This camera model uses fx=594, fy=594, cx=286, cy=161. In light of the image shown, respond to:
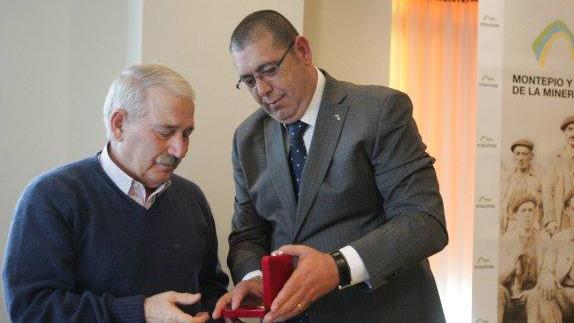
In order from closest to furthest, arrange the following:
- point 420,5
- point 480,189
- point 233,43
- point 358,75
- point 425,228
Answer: point 425,228 < point 233,43 < point 480,189 < point 358,75 < point 420,5

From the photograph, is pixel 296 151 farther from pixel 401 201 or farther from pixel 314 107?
pixel 401 201

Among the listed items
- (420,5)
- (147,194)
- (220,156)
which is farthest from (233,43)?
(420,5)

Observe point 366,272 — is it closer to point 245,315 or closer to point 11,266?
point 245,315

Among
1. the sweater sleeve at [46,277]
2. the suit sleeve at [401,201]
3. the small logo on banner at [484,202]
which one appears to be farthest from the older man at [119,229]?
the small logo on banner at [484,202]

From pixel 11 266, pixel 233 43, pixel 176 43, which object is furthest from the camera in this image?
pixel 176 43

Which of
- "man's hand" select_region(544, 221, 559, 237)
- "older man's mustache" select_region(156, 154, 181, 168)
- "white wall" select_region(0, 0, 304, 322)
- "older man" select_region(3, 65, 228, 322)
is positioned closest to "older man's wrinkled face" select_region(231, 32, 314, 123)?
"older man" select_region(3, 65, 228, 322)

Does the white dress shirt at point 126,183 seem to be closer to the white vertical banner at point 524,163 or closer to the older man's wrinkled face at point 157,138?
the older man's wrinkled face at point 157,138

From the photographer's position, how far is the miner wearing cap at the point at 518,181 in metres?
2.87

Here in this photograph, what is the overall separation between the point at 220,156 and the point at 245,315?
1.35 meters

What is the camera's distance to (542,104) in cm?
290

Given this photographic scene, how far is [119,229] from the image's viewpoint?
5.26ft

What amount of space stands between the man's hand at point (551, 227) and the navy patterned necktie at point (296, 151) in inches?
65.9

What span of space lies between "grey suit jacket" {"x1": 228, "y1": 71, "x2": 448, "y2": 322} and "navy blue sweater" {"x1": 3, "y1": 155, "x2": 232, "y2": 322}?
Answer: 251mm

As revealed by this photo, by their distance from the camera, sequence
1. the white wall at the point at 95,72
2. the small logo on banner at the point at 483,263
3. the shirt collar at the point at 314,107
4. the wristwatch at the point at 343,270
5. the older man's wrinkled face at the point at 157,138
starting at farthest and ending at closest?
the small logo on banner at the point at 483,263, the white wall at the point at 95,72, the shirt collar at the point at 314,107, the older man's wrinkled face at the point at 157,138, the wristwatch at the point at 343,270
